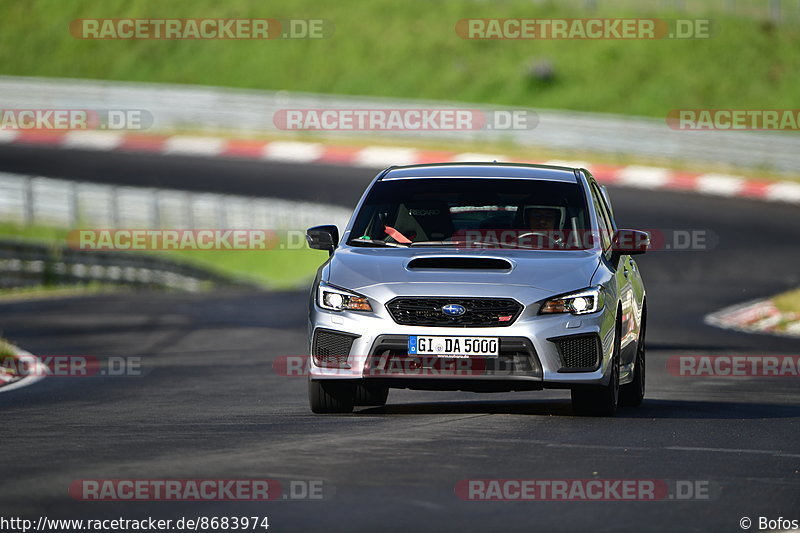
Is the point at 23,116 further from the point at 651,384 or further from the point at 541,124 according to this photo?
the point at 651,384

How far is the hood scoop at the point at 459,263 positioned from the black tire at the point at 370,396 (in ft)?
3.47

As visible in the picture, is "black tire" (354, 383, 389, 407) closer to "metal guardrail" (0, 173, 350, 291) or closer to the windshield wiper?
the windshield wiper

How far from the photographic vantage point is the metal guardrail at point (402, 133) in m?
38.7

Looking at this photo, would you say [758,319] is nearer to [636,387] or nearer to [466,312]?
[636,387]

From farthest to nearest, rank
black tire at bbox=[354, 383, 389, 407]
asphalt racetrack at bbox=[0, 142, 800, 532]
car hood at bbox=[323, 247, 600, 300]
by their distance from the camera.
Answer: black tire at bbox=[354, 383, 389, 407]
car hood at bbox=[323, 247, 600, 300]
asphalt racetrack at bbox=[0, 142, 800, 532]

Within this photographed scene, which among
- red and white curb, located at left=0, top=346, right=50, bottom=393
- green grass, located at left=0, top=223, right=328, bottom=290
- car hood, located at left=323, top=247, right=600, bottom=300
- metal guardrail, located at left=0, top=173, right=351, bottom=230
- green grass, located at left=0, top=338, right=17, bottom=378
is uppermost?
metal guardrail, located at left=0, top=173, right=351, bottom=230

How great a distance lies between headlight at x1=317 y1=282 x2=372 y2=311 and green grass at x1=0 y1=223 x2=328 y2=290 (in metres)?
22.8

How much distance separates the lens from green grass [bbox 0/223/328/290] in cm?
3444

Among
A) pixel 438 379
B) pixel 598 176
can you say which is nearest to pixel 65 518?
pixel 438 379

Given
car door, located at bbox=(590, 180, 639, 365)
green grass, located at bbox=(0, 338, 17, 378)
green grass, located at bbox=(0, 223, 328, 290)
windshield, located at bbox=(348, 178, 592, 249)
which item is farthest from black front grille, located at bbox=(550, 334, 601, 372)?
green grass, located at bbox=(0, 223, 328, 290)

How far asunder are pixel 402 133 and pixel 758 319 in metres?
22.3

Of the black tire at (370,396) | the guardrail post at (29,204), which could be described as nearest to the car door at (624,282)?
the black tire at (370,396)

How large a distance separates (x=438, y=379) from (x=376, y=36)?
4561 cm

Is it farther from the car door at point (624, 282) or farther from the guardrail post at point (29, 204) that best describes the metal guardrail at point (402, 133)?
the car door at point (624, 282)
